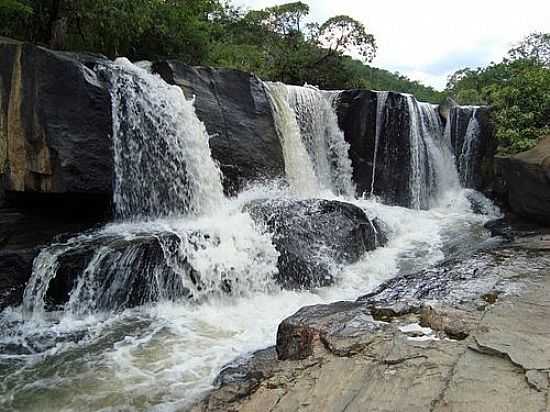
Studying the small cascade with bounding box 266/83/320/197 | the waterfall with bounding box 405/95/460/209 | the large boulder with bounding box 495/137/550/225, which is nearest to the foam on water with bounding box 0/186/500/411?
the large boulder with bounding box 495/137/550/225

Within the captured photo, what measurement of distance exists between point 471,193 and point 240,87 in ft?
24.1

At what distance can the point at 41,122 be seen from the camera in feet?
22.1

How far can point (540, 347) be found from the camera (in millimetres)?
3301

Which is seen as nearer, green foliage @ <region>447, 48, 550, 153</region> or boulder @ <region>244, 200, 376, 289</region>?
boulder @ <region>244, 200, 376, 289</region>

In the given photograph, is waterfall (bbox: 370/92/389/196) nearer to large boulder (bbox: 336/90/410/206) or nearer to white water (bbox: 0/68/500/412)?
large boulder (bbox: 336/90/410/206)

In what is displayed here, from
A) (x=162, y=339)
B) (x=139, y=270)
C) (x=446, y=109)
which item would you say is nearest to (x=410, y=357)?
(x=162, y=339)

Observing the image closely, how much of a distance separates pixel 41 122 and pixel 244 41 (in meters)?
18.2

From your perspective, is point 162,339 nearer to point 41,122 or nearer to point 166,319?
point 166,319

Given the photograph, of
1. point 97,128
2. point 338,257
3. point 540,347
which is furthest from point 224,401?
point 97,128

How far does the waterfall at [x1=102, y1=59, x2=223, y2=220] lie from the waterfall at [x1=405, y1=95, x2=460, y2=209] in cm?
669

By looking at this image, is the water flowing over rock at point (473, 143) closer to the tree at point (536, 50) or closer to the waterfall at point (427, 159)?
the waterfall at point (427, 159)

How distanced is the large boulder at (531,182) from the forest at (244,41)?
1.54 m

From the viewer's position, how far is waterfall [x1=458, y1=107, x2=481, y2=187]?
1388cm

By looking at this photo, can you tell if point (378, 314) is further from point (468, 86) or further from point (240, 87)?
point (468, 86)
